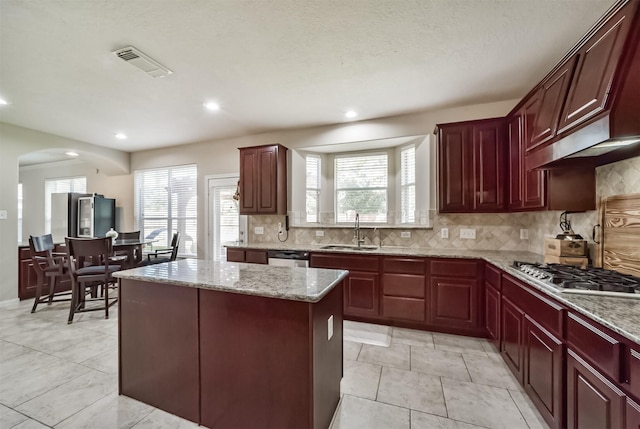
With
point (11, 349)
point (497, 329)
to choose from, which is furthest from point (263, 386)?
point (11, 349)

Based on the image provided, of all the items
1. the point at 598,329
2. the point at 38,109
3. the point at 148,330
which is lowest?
the point at 148,330

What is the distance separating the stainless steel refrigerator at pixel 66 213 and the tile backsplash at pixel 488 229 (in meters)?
3.94

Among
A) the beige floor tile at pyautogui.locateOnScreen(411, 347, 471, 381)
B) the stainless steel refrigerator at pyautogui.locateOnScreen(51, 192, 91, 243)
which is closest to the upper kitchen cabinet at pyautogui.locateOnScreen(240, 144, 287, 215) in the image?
the beige floor tile at pyautogui.locateOnScreen(411, 347, 471, 381)

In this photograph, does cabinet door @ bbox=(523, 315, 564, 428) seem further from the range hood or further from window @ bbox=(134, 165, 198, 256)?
window @ bbox=(134, 165, 198, 256)

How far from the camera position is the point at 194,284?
1.56 metres

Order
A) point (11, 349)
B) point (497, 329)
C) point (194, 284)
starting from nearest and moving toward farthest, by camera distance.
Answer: point (194, 284) < point (497, 329) < point (11, 349)

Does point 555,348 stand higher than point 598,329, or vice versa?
point 598,329

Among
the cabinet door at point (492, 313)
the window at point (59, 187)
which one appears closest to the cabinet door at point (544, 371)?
the cabinet door at point (492, 313)

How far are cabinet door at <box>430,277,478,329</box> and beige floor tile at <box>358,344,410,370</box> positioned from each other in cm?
57

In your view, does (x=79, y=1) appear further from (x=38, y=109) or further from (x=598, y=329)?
(x=598, y=329)

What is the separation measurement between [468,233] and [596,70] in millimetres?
2108

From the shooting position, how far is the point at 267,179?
4016 mm

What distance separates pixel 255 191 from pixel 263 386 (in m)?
3.03

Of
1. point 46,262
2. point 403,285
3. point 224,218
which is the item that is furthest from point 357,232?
point 46,262
